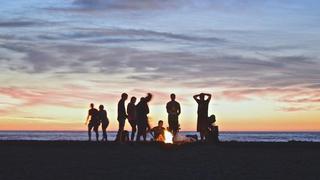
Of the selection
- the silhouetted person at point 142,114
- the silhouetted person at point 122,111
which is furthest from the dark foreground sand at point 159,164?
the silhouetted person at point 142,114

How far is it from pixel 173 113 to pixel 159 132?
5.64 feet

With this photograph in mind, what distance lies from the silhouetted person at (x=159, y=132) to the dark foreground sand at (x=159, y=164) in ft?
12.0

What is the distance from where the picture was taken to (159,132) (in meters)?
28.0

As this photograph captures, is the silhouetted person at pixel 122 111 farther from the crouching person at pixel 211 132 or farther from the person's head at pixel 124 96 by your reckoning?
the crouching person at pixel 211 132

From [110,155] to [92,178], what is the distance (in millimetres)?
6424

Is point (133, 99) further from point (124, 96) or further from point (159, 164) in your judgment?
point (159, 164)

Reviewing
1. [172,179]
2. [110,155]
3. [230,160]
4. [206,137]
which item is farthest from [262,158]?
[206,137]

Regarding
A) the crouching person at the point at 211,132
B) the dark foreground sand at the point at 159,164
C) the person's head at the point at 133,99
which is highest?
the person's head at the point at 133,99

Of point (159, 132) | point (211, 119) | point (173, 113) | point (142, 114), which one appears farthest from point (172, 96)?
point (159, 132)

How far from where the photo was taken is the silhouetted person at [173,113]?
26484mm

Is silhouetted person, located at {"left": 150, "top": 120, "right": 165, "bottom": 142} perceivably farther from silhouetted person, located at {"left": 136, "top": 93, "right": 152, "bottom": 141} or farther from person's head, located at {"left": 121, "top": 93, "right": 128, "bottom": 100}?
person's head, located at {"left": 121, "top": 93, "right": 128, "bottom": 100}

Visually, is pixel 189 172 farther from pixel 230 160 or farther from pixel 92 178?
pixel 230 160

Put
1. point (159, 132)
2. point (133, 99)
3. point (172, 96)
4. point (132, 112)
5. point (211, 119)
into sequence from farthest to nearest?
point (159, 132)
point (211, 119)
point (133, 99)
point (132, 112)
point (172, 96)

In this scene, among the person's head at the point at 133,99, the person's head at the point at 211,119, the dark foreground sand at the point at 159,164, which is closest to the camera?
the dark foreground sand at the point at 159,164
